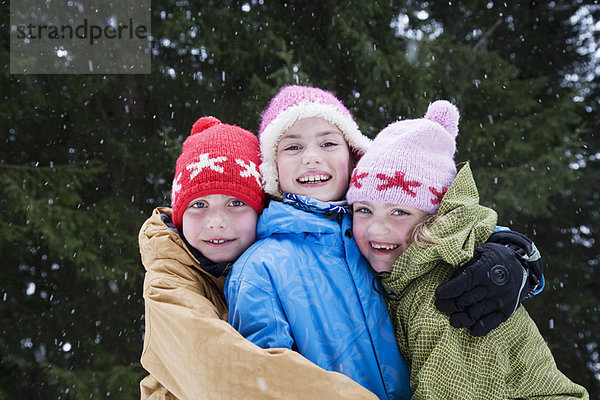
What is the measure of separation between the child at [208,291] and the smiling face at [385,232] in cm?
50

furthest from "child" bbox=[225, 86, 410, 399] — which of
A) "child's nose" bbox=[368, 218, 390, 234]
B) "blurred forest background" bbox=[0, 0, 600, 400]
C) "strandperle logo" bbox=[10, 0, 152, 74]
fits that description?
"strandperle logo" bbox=[10, 0, 152, 74]

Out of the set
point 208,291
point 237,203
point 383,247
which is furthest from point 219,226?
point 383,247

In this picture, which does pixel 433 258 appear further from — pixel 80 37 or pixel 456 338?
pixel 80 37

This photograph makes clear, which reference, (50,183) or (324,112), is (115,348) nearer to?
(50,183)

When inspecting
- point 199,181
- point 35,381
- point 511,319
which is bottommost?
point 35,381

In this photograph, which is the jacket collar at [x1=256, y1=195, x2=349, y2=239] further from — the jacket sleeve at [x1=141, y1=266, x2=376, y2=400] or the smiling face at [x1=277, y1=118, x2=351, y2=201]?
the jacket sleeve at [x1=141, y1=266, x2=376, y2=400]

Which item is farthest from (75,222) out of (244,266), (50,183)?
(244,266)

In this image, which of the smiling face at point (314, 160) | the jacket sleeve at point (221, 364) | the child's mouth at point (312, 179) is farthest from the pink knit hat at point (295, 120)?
the jacket sleeve at point (221, 364)

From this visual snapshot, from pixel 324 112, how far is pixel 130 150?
4.41 metres

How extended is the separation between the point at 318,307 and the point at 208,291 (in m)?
0.59

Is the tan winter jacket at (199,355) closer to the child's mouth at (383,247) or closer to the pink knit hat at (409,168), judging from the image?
the child's mouth at (383,247)

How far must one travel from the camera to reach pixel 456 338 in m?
1.63

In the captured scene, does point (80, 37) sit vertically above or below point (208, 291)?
above

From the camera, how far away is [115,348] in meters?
5.96
